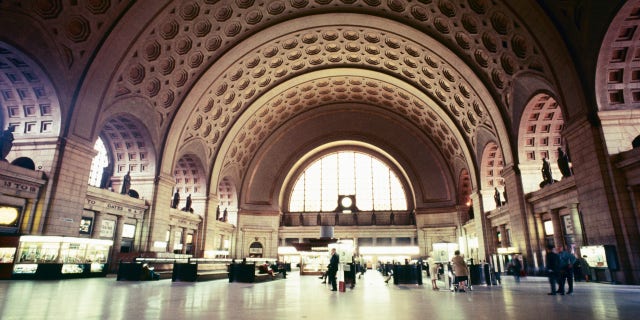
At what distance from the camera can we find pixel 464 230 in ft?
100.0

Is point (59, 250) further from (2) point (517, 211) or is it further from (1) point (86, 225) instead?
(2) point (517, 211)

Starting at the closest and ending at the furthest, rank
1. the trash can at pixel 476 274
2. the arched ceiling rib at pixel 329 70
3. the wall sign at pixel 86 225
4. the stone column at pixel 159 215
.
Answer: the trash can at pixel 476 274, the wall sign at pixel 86 225, the stone column at pixel 159 215, the arched ceiling rib at pixel 329 70

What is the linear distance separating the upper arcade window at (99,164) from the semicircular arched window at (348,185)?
18568 mm

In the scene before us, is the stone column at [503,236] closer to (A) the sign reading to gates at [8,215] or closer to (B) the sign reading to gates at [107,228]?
(B) the sign reading to gates at [107,228]

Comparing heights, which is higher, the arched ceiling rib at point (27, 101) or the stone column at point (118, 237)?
the arched ceiling rib at point (27, 101)

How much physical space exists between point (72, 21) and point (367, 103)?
24481 mm

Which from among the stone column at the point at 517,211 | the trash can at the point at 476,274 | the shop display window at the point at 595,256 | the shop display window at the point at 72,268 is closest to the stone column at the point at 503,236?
the stone column at the point at 517,211

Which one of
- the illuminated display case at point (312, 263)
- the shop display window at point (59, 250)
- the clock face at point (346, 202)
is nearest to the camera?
the shop display window at point (59, 250)

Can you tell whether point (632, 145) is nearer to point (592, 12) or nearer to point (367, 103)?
point (592, 12)

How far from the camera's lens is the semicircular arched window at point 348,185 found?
36.4 metres

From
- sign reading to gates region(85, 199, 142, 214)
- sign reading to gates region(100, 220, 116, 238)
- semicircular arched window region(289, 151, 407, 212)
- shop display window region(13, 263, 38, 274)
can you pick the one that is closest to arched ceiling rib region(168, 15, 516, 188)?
sign reading to gates region(85, 199, 142, 214)

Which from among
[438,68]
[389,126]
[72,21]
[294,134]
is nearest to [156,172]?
[72,21]

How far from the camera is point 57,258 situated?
45.7ft

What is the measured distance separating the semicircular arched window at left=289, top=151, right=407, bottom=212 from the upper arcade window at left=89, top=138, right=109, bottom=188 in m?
18.6
